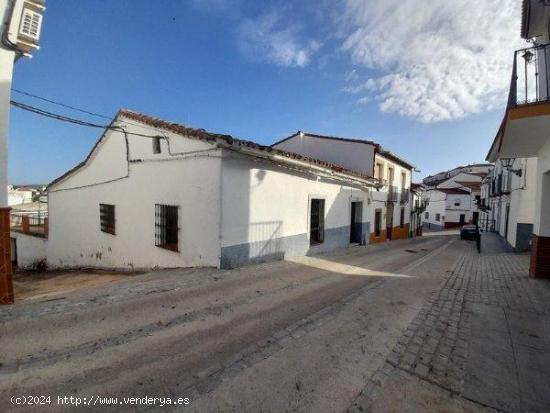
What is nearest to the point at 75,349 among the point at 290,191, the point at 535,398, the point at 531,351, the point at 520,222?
the point at 535,398

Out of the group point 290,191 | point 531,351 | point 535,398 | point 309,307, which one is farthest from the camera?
point 290,191

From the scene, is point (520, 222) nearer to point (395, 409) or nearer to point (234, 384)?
point (395, 409)

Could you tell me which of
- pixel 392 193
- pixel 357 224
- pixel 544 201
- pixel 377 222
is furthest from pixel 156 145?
pixel 392 193

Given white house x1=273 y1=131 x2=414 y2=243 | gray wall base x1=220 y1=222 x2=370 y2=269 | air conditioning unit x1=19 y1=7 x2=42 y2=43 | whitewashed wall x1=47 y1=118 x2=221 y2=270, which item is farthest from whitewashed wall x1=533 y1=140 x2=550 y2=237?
air conditioning unit x1=19 y1=7 x2=42 y2=43

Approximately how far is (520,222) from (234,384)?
1428cm

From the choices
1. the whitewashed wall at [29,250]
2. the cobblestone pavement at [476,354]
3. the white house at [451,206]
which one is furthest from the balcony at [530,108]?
the white house at [451,206]

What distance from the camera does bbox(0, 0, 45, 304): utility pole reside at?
15.3 ft

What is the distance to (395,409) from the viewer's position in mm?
2273

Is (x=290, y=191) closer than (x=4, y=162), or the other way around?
(x=4, y=162)

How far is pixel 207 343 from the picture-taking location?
3260 mm

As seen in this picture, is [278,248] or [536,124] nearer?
[536,124]

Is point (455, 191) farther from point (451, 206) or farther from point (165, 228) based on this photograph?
point (165, 228)

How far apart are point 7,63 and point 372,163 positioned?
14.2 m

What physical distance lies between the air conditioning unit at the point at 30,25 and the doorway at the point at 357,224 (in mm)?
12664
